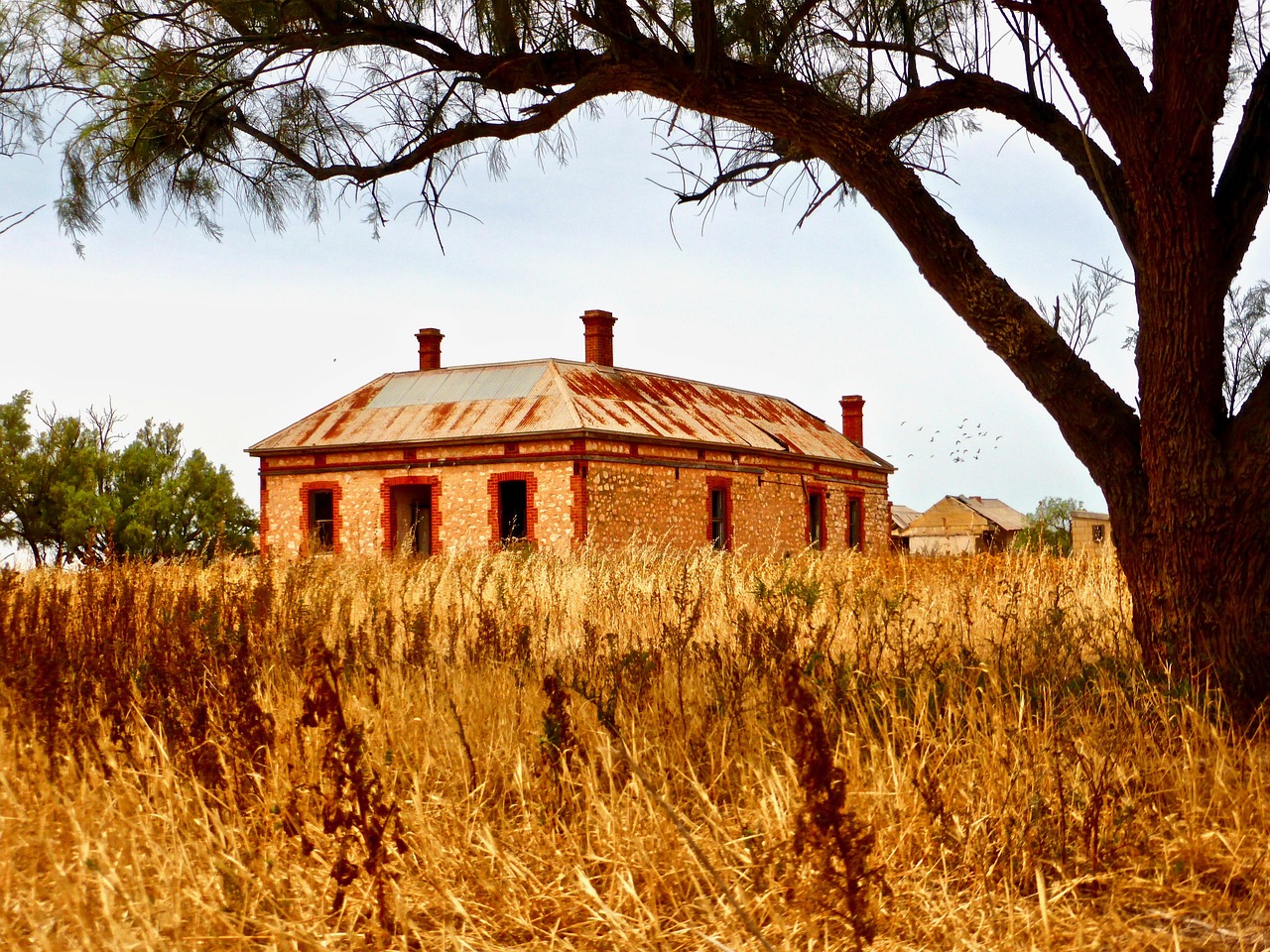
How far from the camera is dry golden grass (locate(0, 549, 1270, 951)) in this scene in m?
2.80

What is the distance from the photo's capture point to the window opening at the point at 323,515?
25.1 metres

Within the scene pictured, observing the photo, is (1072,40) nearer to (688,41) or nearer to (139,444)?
(688,41)

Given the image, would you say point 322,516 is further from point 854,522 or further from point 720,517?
point 854,522

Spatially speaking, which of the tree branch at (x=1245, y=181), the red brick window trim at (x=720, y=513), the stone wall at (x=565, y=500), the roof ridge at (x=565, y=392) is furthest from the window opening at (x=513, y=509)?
the tree branch at (x=1245, y=181)

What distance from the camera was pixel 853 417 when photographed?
110 ft

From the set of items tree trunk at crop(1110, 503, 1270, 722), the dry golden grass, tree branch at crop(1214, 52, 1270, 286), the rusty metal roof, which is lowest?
the dry golden grass

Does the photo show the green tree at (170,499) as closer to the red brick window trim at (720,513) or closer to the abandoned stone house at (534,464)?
the abandoned stone house at (534,464)

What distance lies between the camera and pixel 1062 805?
315cm

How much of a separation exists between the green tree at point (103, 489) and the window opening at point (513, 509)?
11.5 m

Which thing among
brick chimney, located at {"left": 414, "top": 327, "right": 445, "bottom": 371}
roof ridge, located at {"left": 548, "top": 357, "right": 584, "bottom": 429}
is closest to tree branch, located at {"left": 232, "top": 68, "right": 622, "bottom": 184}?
roof ridge, located at {"left": 548, "top": 357, "right": 584, "bottom": 429}

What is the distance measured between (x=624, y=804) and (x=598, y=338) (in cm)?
2370

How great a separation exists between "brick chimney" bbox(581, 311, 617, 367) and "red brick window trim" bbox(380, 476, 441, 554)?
189 inches

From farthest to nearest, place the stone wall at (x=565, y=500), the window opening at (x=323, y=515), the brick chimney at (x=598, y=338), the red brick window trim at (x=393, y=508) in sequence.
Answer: the brick chimney at (x=598, y=338) < the window opening at (x=323, y=515) < the red brick window trim at (x=393, y=508) < the stone wall at (x=565, y=500)

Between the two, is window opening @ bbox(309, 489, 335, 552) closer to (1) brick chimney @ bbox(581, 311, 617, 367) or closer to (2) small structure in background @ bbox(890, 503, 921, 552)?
(1) brick chimney @ bbox(581, 311, 617, 367)
